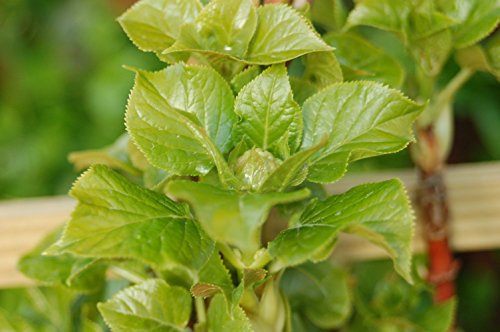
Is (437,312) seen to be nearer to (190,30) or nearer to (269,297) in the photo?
(269,297)

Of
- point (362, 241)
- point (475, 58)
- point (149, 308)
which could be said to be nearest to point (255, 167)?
point (149, 308)

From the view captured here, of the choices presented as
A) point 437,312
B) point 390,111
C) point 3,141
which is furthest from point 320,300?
point 3,141

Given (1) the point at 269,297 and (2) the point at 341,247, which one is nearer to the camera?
(1) the point at 269,297

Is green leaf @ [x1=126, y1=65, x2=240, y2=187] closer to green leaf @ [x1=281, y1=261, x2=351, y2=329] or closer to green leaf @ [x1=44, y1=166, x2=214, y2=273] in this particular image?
green leaf @ [x1=44, y1=166, x2=214, y2=273]

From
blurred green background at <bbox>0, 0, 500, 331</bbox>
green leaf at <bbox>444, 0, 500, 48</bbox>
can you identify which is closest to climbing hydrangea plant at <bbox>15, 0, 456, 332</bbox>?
green leaf at <bbox>444, 0, 500, 48</bbox>

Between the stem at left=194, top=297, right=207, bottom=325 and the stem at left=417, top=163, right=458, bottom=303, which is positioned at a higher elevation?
the stem at left=194, top=297, right=207, bottom=325

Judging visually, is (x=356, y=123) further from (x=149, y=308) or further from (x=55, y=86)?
(x=55, y=86)

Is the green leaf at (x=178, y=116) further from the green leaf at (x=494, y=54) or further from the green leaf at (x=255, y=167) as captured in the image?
the green leaf at (x=494, y=54)
